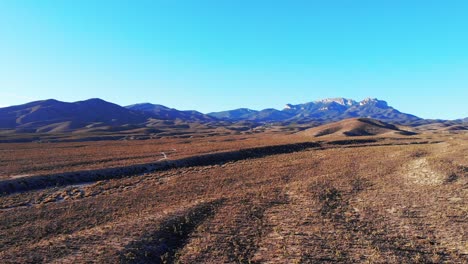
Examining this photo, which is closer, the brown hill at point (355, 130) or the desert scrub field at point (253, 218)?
the desert scrub field at point (253, 218)

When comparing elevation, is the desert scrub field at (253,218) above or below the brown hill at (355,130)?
below

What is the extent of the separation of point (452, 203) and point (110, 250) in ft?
80.4

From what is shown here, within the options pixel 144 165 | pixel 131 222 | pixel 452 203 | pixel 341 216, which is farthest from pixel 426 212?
pixel 144 165

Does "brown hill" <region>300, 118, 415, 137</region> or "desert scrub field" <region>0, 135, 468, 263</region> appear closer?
"desert scrub field" <region>0, 135, 468, 263</region>

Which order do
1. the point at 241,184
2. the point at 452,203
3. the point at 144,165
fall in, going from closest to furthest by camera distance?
the point at 452,203
the point at 241,184
the point at 144,165

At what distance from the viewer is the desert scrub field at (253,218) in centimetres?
1733

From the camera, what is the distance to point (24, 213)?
25203 millimetres

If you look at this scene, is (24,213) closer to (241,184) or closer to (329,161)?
(241,184)

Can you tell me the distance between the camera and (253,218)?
23.0m

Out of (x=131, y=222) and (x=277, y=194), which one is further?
(x=277, y=194)

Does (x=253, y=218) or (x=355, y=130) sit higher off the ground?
(x=355, y=130)

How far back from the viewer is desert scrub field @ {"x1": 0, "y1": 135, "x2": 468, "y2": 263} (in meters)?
17.3

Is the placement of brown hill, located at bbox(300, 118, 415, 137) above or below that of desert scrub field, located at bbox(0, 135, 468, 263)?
above

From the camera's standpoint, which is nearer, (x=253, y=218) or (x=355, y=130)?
(x=253, y=218)
